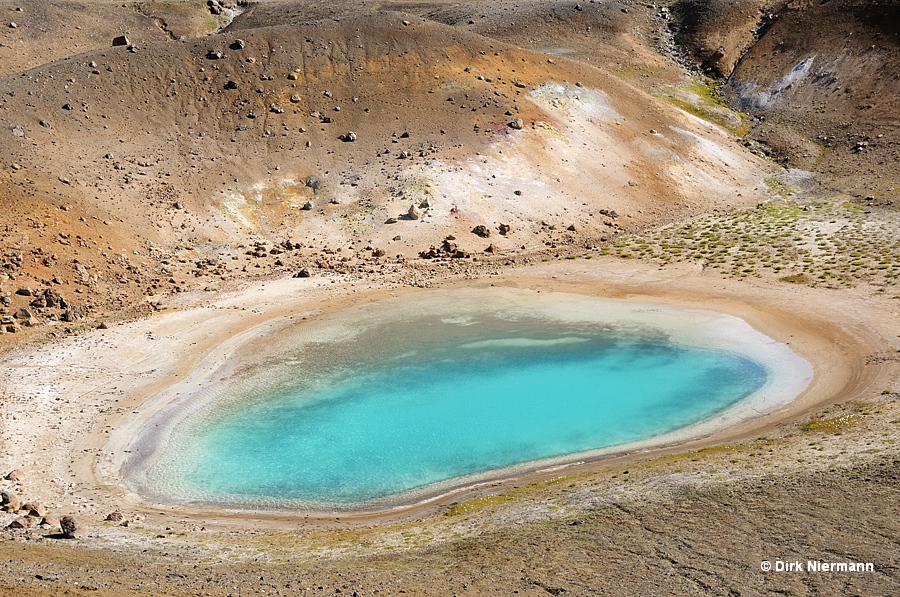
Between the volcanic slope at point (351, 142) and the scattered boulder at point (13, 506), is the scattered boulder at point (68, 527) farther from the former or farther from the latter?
the volcanic slope at point (351, 142)

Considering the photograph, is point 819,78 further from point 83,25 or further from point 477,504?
point 83,25

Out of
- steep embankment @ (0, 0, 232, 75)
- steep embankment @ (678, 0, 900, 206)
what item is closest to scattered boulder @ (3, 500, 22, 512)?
steep embankment @ (678, 0, 900, 206)

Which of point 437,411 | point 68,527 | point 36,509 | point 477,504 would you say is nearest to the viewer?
point 68,527

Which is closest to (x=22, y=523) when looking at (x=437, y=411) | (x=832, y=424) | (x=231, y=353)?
(x=231, y=353)

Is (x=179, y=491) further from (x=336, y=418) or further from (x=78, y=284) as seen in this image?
(x=78, y=284)

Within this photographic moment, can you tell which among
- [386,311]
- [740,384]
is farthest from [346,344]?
[740,384]

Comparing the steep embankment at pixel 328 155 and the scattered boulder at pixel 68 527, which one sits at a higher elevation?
the steep embankment at pixel 328 155

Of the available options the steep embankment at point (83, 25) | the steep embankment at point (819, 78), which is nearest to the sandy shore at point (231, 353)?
the steep embankment at point (819, 78)

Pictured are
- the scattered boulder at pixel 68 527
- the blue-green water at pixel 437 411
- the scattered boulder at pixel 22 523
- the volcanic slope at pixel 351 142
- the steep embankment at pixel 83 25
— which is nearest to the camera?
the scattered boulder at pixel 68 527
